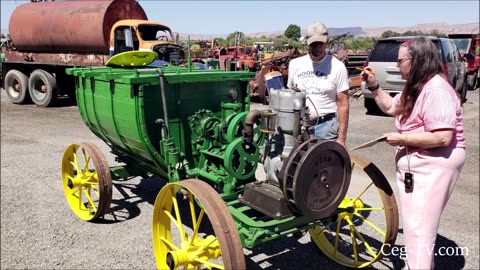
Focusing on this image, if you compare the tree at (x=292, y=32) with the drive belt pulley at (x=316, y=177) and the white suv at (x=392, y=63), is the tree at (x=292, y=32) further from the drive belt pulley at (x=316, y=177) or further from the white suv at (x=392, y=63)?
the drive belt pulley at (x=316, y=177)

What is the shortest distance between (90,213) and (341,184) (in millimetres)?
2747

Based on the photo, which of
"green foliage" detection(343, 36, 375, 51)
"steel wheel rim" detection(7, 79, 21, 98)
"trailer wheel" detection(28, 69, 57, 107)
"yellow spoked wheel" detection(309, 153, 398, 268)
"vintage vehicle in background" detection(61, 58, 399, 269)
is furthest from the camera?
"green foliage" detection(343, 36, 375, 51)

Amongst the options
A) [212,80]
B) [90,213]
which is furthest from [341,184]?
[90,213]

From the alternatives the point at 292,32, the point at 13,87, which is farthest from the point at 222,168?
the point at 292,32

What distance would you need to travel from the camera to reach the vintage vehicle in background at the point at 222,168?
8.47 feet

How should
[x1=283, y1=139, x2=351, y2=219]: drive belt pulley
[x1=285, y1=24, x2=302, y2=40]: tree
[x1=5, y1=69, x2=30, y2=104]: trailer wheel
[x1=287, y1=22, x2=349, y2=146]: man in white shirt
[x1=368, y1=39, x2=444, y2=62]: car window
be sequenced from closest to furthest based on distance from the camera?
[x1=283, y1=139, x2=351, y2=219]: drive belt pulley → [x1=287, y1=22, x2=349, y2=146]: man in white shirt → [x1=368, y1=39, x2=444, y2=62]: car window → [x1=5, y1=69, x2=30, y2=104]: trailer wheel → [x1=285, y1=24, x2=302, y2=40]: tree

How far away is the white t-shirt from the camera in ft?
11.3

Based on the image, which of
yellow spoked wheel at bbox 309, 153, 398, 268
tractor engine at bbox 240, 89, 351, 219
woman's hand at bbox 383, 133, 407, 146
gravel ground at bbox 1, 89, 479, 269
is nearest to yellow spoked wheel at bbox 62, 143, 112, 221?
gravel ground at bbox 1, 89, 479, 269

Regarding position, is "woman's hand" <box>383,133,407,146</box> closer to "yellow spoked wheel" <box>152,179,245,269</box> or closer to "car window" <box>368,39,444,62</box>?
"yellow spoked wheel" <box>152,179,245,269</box>

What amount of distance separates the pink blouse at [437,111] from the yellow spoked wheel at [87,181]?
2.86 m

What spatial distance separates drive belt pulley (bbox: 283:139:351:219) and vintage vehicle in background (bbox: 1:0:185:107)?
787 centimetres

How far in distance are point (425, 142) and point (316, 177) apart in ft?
2.21

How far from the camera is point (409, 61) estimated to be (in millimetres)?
2316

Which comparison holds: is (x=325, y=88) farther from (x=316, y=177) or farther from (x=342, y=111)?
(x=316, y=177)
